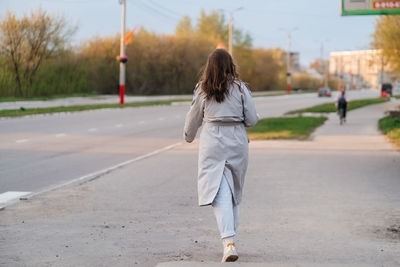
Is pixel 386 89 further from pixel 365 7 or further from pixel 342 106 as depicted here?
pixel 365 7

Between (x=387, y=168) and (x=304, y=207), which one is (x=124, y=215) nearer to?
(x=304, y=207)

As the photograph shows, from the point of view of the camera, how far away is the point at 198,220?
7.16 m

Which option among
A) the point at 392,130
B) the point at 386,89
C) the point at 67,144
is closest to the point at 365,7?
the point at 392,130

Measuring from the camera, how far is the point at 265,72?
93.4 meters

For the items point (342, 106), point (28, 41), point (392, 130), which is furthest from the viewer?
point (28, 41)

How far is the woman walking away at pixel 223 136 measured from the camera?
5.27 m

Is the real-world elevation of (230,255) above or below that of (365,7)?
below

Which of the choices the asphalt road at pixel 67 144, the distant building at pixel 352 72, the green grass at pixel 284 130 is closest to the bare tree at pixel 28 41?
the asphalt road at pixel 67 144

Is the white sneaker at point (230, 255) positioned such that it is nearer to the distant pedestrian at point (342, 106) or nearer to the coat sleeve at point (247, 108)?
the coat sleeve at point (247, 108)

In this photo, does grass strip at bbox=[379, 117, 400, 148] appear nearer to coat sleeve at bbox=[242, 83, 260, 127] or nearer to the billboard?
the billboard

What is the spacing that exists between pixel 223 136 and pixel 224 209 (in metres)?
0.59

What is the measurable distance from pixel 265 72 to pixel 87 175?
8373 centimetres

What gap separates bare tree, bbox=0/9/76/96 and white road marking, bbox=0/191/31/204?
34557 mm

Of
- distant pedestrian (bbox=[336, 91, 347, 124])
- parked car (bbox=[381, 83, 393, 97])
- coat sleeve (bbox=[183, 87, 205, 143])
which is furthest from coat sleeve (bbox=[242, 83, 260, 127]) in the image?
parked car (bbox=[381, 83, 393, 97])
